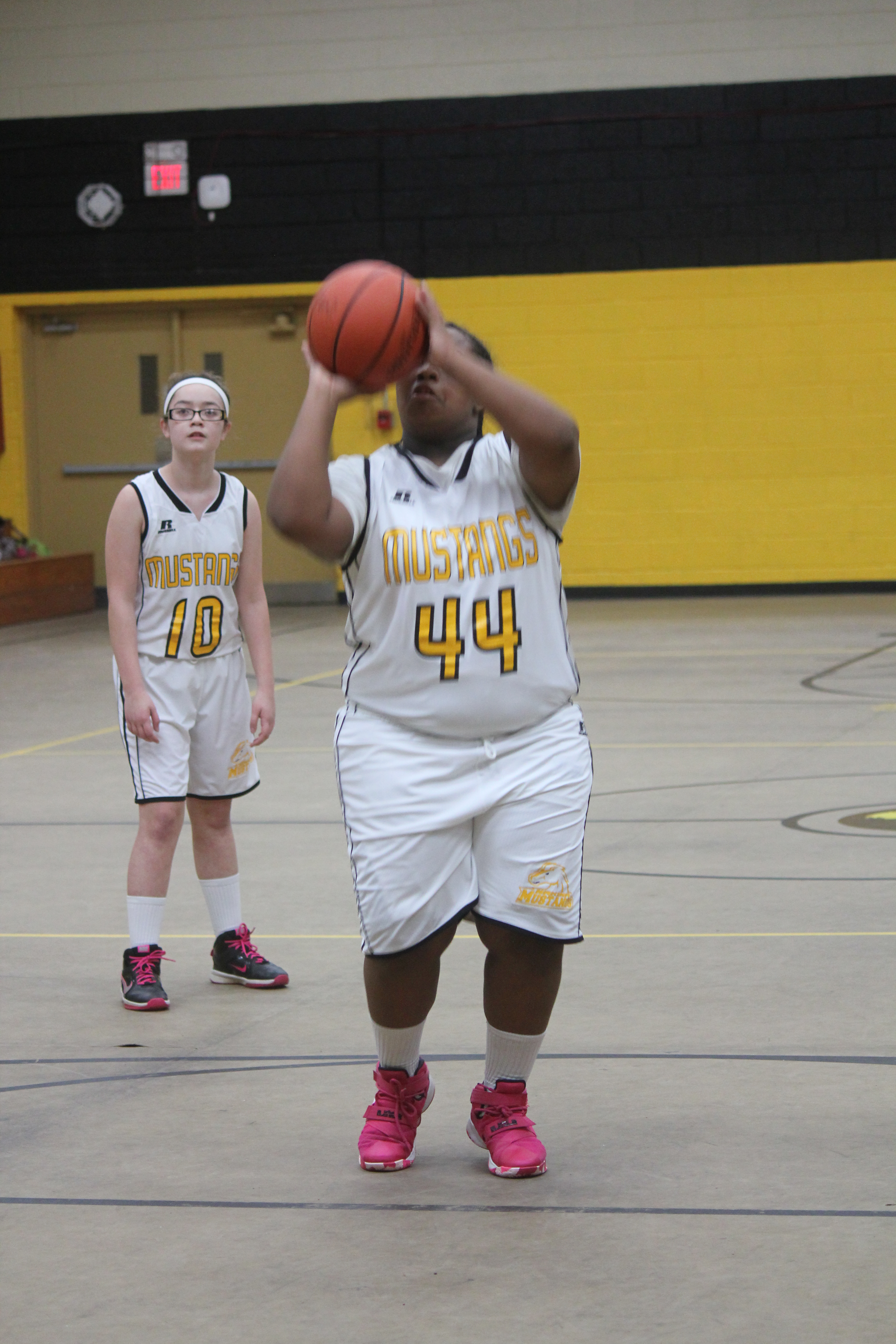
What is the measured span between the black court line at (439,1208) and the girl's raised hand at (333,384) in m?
1.53

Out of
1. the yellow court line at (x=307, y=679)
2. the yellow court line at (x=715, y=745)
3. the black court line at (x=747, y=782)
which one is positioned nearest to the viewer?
the black court line at (x=747, y=782)

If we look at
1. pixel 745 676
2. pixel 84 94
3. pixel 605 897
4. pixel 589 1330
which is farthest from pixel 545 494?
pixel 84 94

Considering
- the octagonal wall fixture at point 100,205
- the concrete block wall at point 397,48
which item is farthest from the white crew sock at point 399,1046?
the octagonal wall fixture at point 100,205

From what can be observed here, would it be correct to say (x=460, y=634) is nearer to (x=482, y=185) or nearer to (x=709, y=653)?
(x=709, y=653)

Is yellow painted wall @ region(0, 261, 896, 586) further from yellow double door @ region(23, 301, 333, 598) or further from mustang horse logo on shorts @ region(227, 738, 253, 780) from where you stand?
mustang horse logo on shorts @ region(227, 738, 253, 780)

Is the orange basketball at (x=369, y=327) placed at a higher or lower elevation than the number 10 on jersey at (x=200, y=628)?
higher

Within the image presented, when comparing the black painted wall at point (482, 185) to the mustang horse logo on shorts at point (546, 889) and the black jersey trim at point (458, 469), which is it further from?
the mustang horse logo on shorts at point (546, 889)

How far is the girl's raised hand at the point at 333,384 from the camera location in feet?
10.2

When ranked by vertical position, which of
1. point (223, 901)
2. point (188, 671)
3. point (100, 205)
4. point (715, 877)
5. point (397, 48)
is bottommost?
point (715, 877)

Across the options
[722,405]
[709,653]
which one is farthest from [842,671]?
[722,405]

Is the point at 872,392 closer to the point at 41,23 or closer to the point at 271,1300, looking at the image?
the point at 41,23

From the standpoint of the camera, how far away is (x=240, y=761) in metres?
5.07

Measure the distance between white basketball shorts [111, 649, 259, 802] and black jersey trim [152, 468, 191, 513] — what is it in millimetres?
444

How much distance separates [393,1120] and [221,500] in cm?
226
